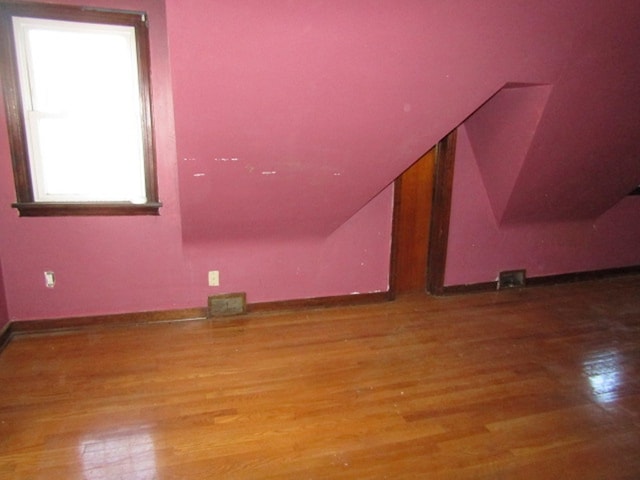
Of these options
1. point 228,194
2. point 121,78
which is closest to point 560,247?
point 228,194

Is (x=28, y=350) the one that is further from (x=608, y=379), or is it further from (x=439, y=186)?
(x=608, y=379)

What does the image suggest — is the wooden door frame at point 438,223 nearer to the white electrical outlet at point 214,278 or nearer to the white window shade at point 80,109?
the white electrical outlet at point 214,278

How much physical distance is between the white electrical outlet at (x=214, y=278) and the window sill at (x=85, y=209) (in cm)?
56

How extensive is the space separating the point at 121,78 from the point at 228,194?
2.99 feet

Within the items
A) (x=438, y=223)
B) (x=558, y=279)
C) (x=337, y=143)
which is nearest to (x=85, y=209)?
(x=337, y=143)

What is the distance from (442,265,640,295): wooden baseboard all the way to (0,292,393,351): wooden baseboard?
0.65 m

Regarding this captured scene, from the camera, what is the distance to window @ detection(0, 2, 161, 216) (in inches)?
86.9

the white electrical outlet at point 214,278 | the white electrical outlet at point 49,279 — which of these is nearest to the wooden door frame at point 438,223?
the white electrical outlet at point 214,278

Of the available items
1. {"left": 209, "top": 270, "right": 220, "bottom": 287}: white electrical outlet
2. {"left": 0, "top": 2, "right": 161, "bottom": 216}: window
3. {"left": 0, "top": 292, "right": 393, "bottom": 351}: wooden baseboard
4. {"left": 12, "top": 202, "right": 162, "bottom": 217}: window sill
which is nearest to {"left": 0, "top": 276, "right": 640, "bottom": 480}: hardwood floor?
{"left": 0, "top": 292, "right": 393, "bottom": 351}: wooden baseboard

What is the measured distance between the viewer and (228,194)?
7.95 ft

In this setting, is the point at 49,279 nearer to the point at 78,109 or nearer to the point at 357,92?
the point at 78,109

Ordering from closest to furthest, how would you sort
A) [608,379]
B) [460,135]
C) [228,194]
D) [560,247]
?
[608,379], [228,194], [460,135], [560,247]

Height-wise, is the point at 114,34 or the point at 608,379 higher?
the point at 114,34

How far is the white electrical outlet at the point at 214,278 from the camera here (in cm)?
288
